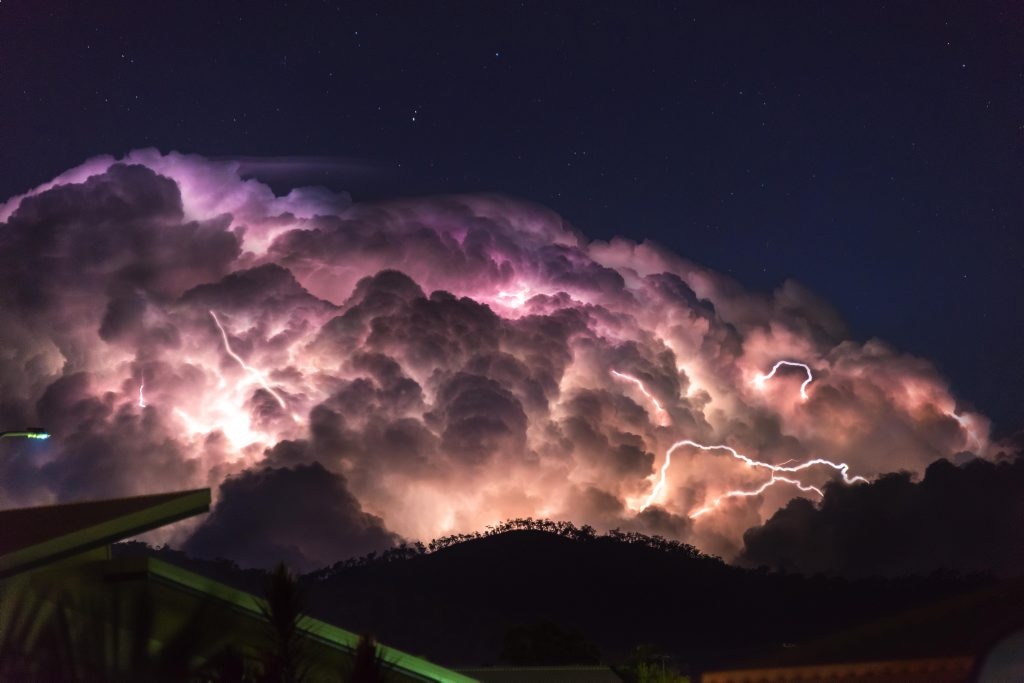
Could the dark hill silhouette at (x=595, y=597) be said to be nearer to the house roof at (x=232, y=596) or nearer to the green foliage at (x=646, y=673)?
the green foliage at (x=646, y=673)

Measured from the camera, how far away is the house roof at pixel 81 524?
→ 32.3 ft

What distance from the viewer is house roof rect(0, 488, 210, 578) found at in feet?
32.3

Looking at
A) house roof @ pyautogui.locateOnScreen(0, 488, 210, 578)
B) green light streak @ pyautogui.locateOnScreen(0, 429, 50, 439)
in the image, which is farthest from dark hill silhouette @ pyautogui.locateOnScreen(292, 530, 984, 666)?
house roof @ pyautogui.locateOnScreen(0, 488, 210, 578)

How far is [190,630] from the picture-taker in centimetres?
1166

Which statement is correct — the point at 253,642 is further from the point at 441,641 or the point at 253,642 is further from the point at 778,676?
the point at 441,641

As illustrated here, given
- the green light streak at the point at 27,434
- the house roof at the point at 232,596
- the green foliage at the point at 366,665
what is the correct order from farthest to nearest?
the green light streak at the point at 27,434
the house roof at the point at 232,596
the green foliage at the point at 366,665

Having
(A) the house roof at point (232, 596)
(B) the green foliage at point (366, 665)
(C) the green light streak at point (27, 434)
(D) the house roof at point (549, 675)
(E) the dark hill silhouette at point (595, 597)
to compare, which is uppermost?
(E) the dark hill silhouette at point (595, 597)

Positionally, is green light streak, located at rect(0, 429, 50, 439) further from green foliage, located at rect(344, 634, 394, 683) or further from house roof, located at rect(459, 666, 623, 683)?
house roof, located at rect(459, 666, 623, 683)

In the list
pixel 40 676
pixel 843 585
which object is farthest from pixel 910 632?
pixel 843 585

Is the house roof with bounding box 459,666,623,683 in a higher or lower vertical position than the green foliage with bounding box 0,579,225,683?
higher

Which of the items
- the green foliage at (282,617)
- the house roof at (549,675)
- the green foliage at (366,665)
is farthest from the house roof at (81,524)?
the house roof at (549,675)

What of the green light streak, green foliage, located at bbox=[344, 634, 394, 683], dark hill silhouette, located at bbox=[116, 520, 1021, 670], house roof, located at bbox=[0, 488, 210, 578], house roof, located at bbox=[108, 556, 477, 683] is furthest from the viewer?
dark hill silhouette, located at bbox=[116, 520, 1021, 670]

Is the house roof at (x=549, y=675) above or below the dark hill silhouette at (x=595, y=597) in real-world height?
below

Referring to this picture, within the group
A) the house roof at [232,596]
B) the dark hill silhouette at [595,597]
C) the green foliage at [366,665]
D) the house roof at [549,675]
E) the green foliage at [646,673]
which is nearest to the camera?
the green foliage at [366,665]
